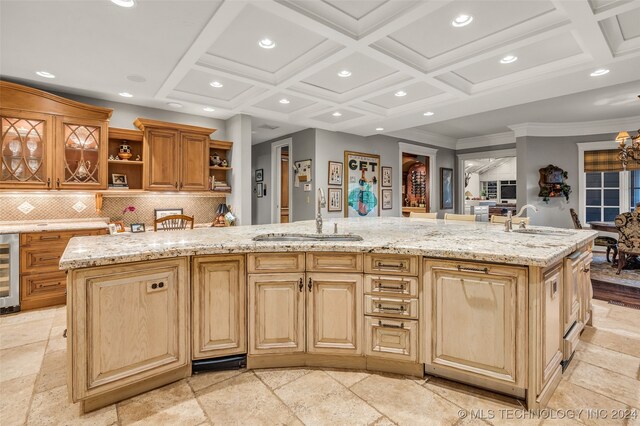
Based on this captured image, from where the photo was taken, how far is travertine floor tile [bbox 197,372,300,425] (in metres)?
1.71

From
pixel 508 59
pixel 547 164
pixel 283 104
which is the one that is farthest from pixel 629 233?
pixel 283 104

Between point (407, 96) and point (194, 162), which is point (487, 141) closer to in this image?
point (407, 96)

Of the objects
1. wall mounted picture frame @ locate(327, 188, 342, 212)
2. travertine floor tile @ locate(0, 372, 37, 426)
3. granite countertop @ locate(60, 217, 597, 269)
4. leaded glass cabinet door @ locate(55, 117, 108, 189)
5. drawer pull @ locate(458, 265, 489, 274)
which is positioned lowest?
travertine floor tile @ locate(0, 372, 37, 426)

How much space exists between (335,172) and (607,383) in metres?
4.73

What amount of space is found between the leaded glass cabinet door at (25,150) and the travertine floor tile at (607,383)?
5356 millimetres

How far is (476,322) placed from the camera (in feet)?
6.13

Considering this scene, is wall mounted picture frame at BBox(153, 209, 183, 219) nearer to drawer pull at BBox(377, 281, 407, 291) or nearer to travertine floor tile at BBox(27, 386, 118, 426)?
travertine floor tile at BBox(27, 386, 118, 426)

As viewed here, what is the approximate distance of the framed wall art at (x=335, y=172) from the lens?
19.8 ft

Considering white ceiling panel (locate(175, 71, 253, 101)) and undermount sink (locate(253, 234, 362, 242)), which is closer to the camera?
undermount sink (locate(253, 234, 362, 242))

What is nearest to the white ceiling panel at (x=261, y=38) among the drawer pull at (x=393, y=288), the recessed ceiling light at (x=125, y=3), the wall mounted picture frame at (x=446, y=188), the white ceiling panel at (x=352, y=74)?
the white ceiling panel at (x=352, y=74)

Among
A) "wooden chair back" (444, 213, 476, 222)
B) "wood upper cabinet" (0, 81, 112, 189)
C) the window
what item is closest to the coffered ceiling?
"wood upper cabinet" (0, 81, 112, 189)

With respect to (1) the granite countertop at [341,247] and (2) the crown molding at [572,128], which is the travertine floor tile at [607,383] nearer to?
(1) the granite countertop at [341,247]

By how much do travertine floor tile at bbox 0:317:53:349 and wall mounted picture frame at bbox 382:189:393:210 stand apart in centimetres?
567

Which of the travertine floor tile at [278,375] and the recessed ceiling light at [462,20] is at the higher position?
the recessed ceiling light at [462,20]
